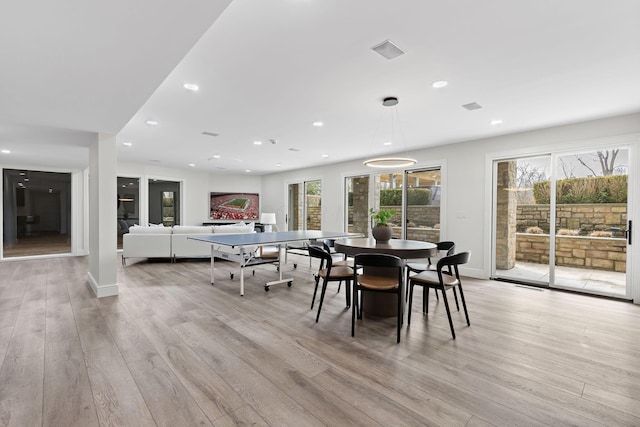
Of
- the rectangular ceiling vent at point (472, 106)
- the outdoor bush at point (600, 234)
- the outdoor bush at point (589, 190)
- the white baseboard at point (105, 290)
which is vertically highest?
the rectangular ceiling vent at point (472, 106)

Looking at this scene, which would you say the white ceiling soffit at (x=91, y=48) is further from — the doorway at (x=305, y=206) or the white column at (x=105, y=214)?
the doorway at (x=305, y=206)

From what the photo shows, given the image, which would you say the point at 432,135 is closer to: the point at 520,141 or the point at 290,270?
the point at 520,141

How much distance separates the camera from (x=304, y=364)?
2227 millimetres

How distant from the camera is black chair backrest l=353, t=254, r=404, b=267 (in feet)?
8.42

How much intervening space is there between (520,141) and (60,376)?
6.19m

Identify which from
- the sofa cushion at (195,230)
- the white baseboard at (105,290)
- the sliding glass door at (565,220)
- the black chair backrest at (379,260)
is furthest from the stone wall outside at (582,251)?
the white baseboard at (105,290)

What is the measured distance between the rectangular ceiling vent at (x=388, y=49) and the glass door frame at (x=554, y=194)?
3.53 metres

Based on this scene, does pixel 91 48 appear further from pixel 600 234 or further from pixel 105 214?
pixel 600 234

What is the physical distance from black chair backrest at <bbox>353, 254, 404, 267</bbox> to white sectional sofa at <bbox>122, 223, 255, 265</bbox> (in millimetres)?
4221

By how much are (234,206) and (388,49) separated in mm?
8619

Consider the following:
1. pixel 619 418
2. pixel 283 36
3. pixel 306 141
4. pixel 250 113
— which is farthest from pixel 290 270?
pixel 619 418

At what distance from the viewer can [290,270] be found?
573cm

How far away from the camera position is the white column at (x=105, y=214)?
3.92 metres

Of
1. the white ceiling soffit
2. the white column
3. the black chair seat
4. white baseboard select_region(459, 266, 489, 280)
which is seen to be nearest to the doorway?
white baseboard select_region(459, 266, 489, 280)
